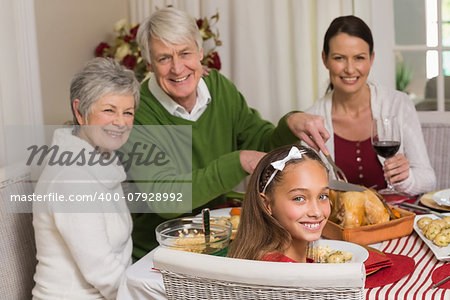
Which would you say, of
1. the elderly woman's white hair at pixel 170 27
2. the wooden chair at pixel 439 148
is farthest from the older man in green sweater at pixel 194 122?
the wooden chair at pixel 439 148

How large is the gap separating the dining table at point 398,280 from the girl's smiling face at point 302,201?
0.54 ft

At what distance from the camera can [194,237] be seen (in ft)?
4.72

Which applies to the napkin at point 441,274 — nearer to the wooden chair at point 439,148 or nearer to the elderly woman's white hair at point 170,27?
the elderly woman's white hair at point 170,27

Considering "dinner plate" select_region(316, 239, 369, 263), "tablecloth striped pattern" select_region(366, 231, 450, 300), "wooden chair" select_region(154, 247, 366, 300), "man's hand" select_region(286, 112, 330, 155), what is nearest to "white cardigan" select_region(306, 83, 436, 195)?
"man's hand" select_region(286, 112, 330, 155)

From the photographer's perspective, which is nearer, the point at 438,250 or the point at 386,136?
the point at 438,250

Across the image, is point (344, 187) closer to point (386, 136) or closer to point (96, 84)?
point (386, 136)

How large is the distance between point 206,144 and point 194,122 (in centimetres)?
9

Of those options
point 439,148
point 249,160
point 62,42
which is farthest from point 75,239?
point 439,148

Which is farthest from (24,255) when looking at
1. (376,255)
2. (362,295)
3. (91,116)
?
(362,295)

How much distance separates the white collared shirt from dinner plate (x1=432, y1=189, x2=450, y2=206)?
0.87 meters

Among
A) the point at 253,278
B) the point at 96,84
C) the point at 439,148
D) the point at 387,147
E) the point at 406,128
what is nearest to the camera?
the point at 253,278

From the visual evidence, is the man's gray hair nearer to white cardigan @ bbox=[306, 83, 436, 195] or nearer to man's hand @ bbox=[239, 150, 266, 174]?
man's hand @ bbox=[239, 150, 266, 174]

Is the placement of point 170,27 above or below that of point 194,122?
above

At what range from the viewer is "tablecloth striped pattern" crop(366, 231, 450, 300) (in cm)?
120
